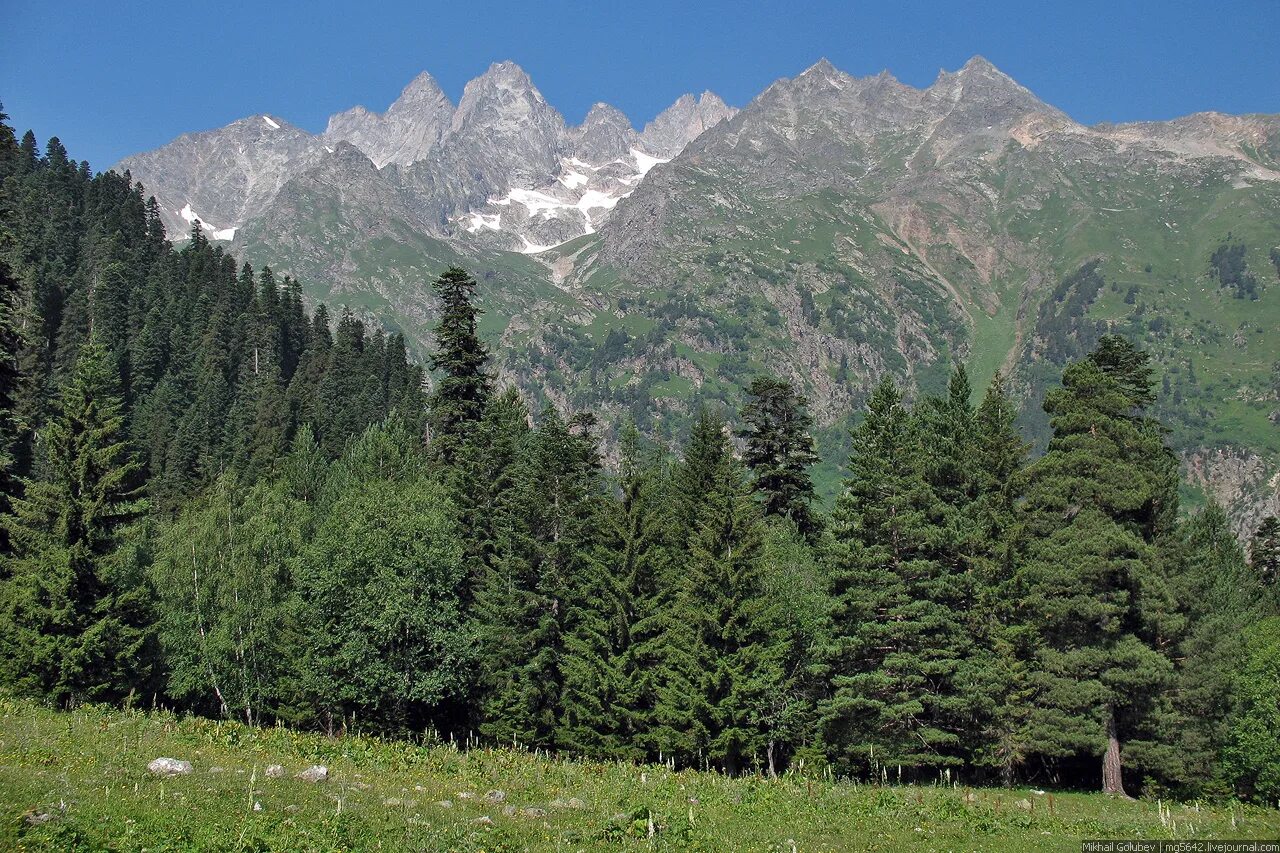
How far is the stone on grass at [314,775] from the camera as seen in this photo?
19625 mm

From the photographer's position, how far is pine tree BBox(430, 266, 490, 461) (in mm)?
58281

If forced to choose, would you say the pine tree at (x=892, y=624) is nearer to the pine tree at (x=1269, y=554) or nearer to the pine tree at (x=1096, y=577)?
the pine tree at (x=1096, y=577)

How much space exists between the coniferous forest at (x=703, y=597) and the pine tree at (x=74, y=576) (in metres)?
0.14

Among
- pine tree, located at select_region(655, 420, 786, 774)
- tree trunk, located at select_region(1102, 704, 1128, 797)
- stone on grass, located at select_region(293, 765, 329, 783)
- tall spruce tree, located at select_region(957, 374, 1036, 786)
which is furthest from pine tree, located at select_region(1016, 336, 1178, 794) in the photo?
stone on grass, located at select_region(293, 765, 329, 783)

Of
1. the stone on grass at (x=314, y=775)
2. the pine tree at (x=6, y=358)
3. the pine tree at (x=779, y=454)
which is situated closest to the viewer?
the stone on grass at (x=314, y=775)

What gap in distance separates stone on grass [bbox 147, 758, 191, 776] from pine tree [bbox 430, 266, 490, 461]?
130 ft

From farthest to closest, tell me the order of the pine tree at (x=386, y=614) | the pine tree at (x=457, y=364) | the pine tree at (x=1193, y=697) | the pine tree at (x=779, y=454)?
the pine tree at (x=457, y=364), the pine tree at (x=779, y=454), the pine tree at (x=386, y=614), the pine tree at (x=1193, y=697)

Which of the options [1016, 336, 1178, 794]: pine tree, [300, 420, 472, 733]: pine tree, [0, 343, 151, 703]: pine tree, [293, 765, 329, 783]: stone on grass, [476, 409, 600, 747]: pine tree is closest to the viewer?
[293, 765, 329, 783]: stone on grass

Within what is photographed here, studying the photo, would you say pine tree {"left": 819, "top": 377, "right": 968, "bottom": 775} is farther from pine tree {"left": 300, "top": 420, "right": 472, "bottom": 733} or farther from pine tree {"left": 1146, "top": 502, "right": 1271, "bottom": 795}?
pine tree {"left": 300, "top": 420, "right": 472, "bottom": 733}

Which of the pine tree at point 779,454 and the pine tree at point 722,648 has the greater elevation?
the pine tree at point 779,454

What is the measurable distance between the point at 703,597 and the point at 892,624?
369 inches

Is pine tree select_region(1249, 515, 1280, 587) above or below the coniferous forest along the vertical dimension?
above

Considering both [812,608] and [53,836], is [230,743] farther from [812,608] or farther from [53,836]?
[812,608]

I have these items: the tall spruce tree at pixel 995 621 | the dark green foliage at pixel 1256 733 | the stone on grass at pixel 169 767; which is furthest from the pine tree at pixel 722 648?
the stone on grass at pixel 169 767
